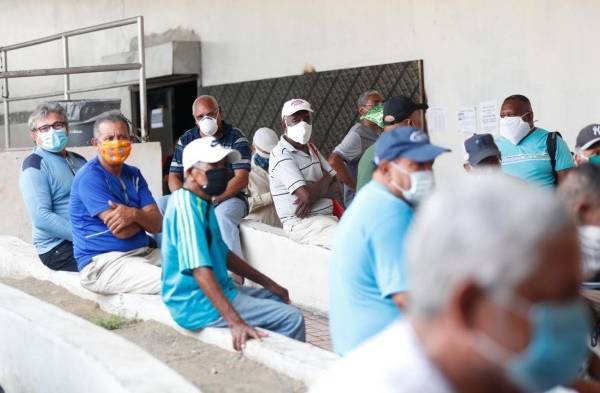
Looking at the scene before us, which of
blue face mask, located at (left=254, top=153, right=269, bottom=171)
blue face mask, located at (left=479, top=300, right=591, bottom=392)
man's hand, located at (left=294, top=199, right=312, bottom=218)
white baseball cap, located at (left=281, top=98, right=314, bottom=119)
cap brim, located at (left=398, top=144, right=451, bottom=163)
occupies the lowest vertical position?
man's hand, located at (left=294, top=199, right=312, bottom=218)

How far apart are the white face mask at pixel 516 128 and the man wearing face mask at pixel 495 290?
5130mm

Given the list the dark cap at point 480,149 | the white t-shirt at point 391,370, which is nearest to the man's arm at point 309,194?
the dark cap at point 480,149

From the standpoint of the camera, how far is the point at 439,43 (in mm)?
9273

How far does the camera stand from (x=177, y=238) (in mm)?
4992

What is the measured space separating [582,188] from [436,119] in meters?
5.51

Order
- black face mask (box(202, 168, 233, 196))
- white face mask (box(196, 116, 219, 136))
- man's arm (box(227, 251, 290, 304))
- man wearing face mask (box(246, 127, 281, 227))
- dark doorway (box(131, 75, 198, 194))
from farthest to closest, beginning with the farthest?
dark doorway (box(131, 75, 198, 194)) < man wearing face mask (box(246, 127, 281, 227)) < white face mask (box(196, 116, 219, 136)) < man's arm (box(227, 251, 290, 304)) < black face mask (box(202, 168, 233, 196))

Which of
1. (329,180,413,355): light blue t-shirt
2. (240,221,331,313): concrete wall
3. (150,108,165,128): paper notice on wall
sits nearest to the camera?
(329,180,413,355): light blue t-shirt

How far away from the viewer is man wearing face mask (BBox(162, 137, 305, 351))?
16.1ft

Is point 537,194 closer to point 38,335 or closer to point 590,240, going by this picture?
point 590,240

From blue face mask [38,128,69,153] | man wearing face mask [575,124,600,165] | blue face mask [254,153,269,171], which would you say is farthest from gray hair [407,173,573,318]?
blue face mask [254,153,269,171]

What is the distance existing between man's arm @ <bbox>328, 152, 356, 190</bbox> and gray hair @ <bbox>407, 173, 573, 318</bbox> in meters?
6.27

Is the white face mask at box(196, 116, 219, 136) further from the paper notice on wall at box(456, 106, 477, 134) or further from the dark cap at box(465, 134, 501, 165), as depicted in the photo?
the dark cap at box(465, 134, 501, 165)

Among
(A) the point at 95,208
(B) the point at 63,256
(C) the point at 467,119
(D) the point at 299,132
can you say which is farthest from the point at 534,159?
(B) the point at 63,256

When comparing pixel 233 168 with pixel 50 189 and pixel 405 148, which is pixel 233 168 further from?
pixel 405 148
